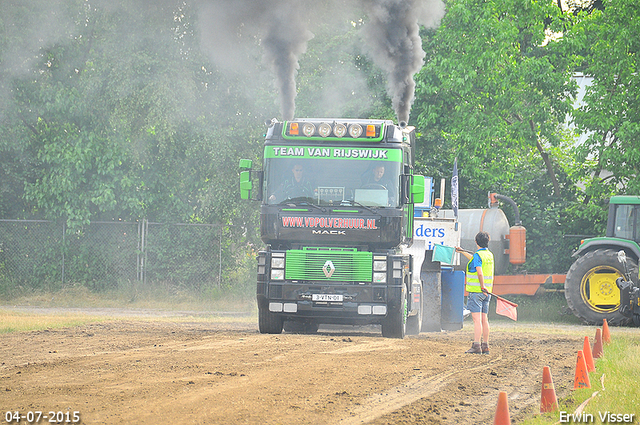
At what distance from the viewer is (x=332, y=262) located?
12672 mm

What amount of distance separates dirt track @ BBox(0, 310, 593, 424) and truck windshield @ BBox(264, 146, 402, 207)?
2263mm

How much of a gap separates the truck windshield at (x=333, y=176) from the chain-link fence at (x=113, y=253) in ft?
34.3

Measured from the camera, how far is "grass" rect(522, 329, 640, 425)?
23.9ft

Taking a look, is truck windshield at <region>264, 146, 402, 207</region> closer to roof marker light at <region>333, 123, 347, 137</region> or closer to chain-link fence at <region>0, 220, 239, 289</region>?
roof marker light at <region>333, 123, 347, 137</region>

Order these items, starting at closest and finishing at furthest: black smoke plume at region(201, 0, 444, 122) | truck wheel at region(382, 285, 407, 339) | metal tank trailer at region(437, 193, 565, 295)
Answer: truck wheel at region(382, 285, 407, 339) → black smoke plume at region(201, 0, 444, 122) → metal tank trailer at region(437, 193, 565, 295)

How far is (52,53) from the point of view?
22281 mm

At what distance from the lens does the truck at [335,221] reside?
12633 mm

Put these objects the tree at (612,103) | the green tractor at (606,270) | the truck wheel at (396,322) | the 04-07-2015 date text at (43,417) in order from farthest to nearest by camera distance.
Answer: the tree at (612,103) < the green tractor at (606,270) < the truck wheel at (396,322) < the 04-07-2015 date text at (43,417)

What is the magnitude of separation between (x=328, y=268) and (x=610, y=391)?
521cm

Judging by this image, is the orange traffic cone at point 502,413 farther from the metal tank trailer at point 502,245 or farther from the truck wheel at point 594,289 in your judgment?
the metal tank trailer at point 502,245

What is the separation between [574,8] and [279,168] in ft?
83.4

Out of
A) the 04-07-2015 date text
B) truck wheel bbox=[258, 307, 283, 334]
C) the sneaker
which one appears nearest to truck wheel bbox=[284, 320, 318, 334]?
truck wheel bbox=[258, 307, 283, 334]

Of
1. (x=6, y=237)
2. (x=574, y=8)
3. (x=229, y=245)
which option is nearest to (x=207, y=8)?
(x=229, y=245)

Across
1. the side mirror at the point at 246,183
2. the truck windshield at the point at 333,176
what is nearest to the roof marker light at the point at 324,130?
the truck windshield at the point at 333,176
